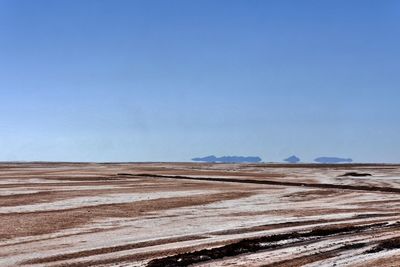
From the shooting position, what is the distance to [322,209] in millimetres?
24094

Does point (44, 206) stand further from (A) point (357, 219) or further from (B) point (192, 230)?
(A) point (357, 219)

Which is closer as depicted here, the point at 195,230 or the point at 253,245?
the point at 253,245

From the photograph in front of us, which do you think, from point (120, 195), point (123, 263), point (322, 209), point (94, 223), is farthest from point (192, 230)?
point (120, 195)

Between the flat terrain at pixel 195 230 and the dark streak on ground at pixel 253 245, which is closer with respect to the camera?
the dark streak on ground at pixel 253 245

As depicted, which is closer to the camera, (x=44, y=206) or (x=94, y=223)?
(x=94, y=223)

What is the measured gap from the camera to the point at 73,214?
21.0 m

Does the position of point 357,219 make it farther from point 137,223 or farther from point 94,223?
point 94,223

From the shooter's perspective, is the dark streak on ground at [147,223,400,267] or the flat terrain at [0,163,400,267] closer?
the dark streak on ground at [147,223,400,267]

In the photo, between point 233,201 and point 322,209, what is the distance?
4881 millimetres

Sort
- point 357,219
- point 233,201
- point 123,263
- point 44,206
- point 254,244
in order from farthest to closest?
point 233,201
point 44,206
point 357,219
point 254,244
point 123,263

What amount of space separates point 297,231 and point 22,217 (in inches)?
391

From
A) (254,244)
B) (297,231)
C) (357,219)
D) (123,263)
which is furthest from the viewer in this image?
(357,219)

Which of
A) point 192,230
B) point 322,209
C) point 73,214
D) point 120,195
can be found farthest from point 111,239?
point 120,195

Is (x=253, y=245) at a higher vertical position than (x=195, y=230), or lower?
lower
